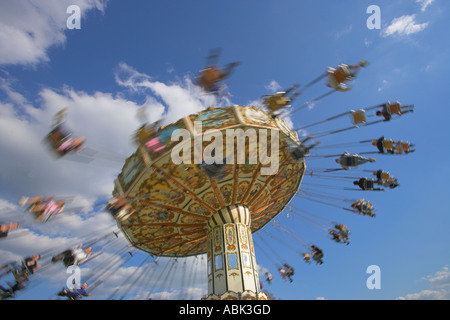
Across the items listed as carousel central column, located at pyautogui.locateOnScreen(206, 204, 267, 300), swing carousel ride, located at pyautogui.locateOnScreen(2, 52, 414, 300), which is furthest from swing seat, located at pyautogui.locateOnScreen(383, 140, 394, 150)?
carousel central column, located at pyautogui.locateOnScreen(206, 204, 267, 300)

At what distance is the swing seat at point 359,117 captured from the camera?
8086 millimetres

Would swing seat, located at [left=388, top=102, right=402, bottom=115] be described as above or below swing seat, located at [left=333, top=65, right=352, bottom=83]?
below

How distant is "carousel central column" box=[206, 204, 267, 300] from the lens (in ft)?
29.3

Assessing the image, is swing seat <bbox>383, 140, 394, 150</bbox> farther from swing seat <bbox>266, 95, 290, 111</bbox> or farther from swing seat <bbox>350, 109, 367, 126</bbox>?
swing seat <bbox>266, 95, 290, 111</bbox>

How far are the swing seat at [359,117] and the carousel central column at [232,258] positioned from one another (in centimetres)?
565

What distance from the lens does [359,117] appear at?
8.12 metres

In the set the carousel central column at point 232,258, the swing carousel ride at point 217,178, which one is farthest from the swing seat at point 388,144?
the carousel central column at point 232,258

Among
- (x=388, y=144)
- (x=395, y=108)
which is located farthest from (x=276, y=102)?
(x=388, y=144)

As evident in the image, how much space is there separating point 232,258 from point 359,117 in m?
6.56

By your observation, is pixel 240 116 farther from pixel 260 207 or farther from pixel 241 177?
pixel 260 207

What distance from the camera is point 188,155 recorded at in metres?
8.66

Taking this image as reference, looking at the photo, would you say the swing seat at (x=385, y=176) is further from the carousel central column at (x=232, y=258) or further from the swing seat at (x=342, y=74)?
the carousel central column at (x=232, y=258)

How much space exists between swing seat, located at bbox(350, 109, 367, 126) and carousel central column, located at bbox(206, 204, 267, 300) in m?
5.65
